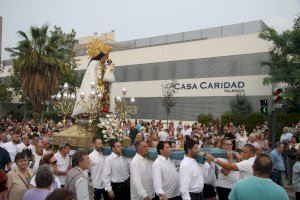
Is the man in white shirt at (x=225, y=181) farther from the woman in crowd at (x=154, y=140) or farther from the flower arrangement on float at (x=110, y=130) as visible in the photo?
the flower arrangement on float at (x=110, y=130)

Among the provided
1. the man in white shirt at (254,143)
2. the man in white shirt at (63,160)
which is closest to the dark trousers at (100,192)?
the man in white shirt at (63,160)

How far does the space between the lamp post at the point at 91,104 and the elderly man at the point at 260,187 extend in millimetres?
8267

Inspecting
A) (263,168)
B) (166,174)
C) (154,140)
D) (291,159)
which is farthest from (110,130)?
(263,168)

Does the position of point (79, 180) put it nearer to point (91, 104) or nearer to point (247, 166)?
point (247, 166)

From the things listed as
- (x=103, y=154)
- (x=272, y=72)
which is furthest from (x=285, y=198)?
(x=272, y=72)

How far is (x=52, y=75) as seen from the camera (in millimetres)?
A: 28656

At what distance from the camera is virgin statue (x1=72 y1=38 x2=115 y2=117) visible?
12695 millimetres

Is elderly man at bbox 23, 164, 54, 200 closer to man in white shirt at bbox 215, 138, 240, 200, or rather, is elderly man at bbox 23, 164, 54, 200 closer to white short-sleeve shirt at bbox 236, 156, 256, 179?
white short-sleeve shirt at bbox 236, 156, 256, 179

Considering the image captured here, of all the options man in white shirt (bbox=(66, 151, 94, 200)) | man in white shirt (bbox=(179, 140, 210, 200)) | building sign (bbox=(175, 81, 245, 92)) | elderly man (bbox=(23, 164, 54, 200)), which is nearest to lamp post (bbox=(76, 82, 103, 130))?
man in white shirt (bbox=(179, 140, 210, 200))

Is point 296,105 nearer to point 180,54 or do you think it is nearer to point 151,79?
point 180,54

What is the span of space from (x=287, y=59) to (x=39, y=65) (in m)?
17.1

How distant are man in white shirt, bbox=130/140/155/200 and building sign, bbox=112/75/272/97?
886 inches

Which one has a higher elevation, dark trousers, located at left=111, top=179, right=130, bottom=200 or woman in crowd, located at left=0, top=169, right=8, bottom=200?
woman in crowd, located at left=0, top=169, right=8, bottom=200

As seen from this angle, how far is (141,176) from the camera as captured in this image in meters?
7.48
